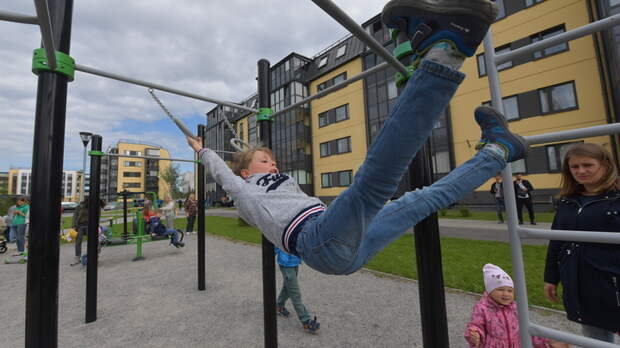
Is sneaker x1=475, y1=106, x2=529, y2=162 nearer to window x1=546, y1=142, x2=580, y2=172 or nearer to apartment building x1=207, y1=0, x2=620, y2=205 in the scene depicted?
apartment building x1=207, y1=0, x2=620, y2=205

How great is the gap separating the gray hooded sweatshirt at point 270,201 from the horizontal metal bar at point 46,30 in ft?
2.97

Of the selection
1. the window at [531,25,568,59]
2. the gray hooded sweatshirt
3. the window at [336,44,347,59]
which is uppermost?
the window at [336,44,347,59]

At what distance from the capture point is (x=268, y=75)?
268 centimetres

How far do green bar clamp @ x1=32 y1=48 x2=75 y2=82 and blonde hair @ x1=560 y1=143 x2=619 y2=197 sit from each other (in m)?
2.69

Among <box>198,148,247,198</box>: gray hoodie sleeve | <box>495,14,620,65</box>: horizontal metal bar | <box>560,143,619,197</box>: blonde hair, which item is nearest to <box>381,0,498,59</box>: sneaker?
<box>495,14,620,65</box>: horizontal metal bar

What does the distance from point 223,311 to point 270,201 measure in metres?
2.66

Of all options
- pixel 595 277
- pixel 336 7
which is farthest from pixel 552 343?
pixel 336 7

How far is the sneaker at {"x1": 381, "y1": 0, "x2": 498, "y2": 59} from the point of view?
2.63 feet

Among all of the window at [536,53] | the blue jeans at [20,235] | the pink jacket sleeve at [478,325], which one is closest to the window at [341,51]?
the window at [536,53]

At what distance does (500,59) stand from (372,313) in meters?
2.87

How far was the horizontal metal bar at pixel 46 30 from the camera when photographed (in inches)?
38.7

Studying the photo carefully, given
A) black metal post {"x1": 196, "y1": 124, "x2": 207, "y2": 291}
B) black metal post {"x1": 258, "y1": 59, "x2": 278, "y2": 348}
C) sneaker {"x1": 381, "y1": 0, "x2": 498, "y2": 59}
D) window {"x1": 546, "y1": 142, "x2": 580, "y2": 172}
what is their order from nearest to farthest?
sneaker {"x1": 381, "y1": 0, "x2": 498, "y2": 59} → black metal post {"x1": 258, "y1": 59, "x2": 278, "y2": 348} → black metal post {"x1": 196, "y1": 124, "x2": 207, "y2": 291} → window {"x1": 546, "y1": 142, "x2": 580, "y2": 172}

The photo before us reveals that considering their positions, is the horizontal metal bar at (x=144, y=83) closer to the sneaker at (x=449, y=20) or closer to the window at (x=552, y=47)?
the sneaker at (x=449, y=20)

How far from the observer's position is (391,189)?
949mm
